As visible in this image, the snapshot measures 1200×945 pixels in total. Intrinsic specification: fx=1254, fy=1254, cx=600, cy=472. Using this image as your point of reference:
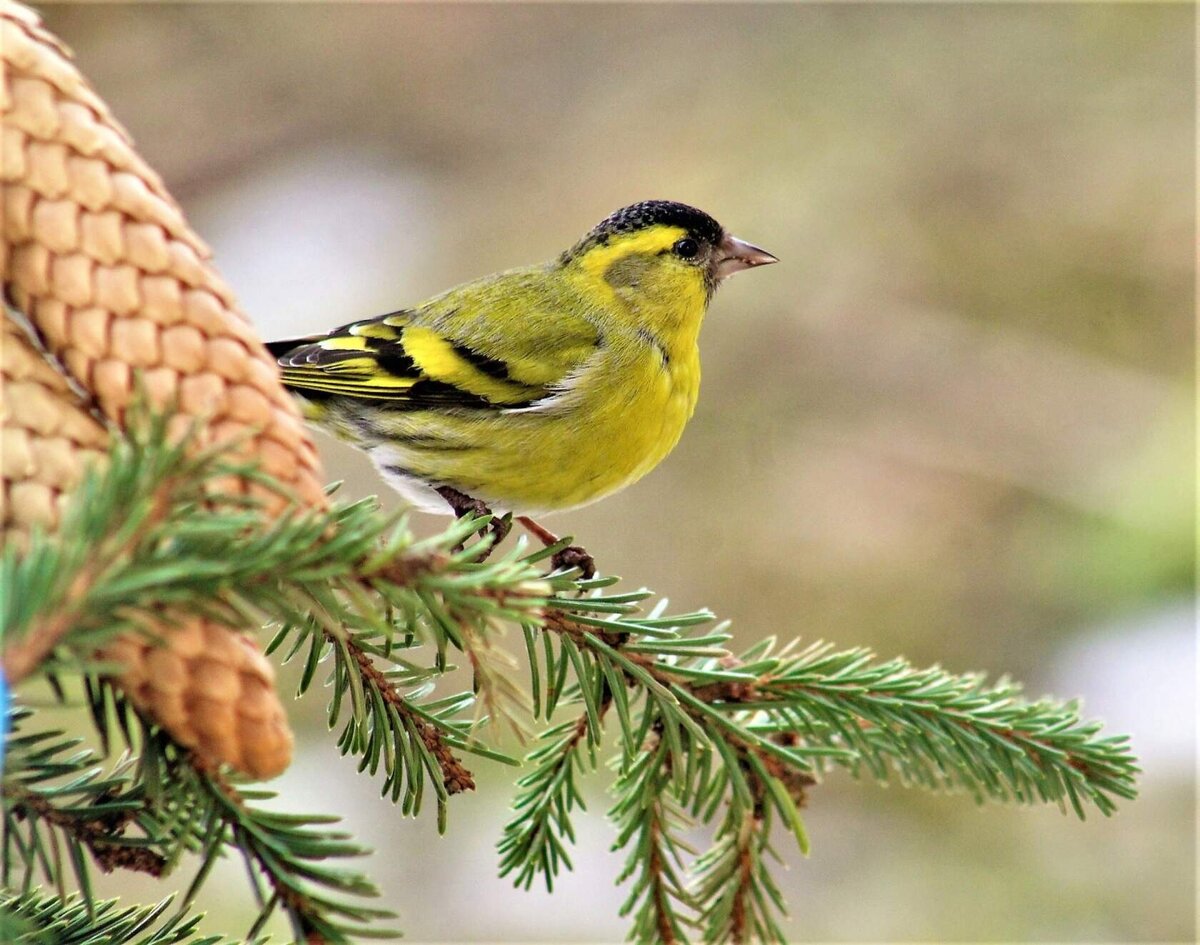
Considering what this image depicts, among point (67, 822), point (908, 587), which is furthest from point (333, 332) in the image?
point (908, 587)

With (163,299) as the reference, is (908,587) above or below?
above

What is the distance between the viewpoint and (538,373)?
102 inches

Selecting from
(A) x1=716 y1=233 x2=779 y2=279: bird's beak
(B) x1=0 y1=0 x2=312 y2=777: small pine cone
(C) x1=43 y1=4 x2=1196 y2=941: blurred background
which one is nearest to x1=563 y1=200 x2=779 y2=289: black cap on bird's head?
(A) x1=716 y1=233 x2=779 y2=279: bird's beak

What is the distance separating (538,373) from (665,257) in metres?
0.51

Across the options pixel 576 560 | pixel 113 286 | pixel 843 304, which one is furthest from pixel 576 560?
pixel 843 304

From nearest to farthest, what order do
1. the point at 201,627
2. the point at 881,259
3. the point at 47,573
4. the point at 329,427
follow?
the point at 47,573
the point at 201,627
the point at 329,427
the point at 881,259

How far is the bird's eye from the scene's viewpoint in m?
2.90

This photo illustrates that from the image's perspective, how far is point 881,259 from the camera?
21.2 ft

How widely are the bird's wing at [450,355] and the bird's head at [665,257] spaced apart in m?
0.17

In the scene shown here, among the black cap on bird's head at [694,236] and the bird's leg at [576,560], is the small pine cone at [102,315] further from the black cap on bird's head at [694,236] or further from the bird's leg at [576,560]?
the black cap on bird's head at [694,236]

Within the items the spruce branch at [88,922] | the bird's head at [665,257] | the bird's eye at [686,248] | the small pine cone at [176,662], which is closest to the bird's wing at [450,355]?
the bird's head at [665,257]

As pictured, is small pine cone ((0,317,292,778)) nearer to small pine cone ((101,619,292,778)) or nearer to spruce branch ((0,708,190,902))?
small pine cone ((101,619,292,778))

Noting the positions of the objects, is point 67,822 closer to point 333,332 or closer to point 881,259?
point 333,332

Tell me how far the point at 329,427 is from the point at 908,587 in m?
3.26
